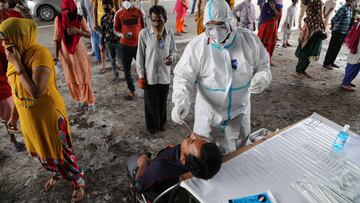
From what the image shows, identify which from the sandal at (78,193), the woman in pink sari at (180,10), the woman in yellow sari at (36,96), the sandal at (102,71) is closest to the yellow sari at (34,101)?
the woman in yellow sari at (36,96)

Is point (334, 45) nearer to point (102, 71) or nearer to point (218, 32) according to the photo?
point (218, 32)

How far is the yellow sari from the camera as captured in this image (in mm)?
1703

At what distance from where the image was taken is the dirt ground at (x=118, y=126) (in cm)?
250

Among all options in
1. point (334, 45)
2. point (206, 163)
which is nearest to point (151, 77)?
point (206, 163)

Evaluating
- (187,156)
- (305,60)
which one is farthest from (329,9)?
(187,156)

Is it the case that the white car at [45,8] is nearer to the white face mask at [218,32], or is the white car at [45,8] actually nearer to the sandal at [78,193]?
the sandal at [78,193]

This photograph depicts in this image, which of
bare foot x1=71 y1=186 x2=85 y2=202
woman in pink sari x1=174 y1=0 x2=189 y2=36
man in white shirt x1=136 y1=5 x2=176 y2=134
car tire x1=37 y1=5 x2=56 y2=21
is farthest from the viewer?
car tire x1=37 y1=5 x2=56 y2=21

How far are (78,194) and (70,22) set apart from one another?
2.06 metres

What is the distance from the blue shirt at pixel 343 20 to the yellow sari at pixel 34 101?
215 inches

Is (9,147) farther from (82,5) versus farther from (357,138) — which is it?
(357,138)

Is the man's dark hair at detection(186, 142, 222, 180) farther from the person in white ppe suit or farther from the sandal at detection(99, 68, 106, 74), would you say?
the sandal at detection(99, 68, 106, 74)

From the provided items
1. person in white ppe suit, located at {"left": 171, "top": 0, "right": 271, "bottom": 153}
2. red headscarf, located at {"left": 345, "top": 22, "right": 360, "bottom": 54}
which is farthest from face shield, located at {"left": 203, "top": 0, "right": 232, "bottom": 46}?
red headscarf, located at {"left": 345, "top": 22, "right": 360, "bottom": 54}

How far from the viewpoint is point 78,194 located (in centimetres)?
236

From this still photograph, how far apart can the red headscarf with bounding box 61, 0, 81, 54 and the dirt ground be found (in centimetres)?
108
